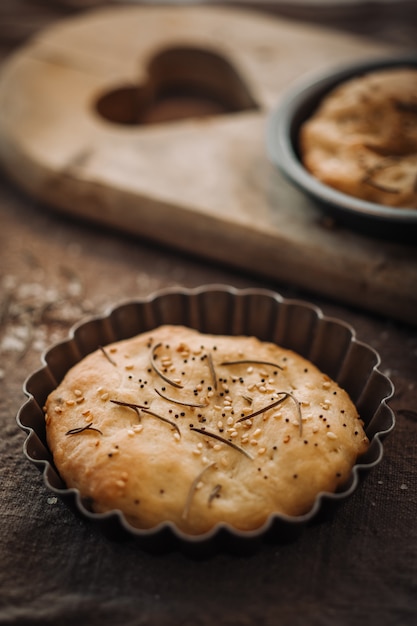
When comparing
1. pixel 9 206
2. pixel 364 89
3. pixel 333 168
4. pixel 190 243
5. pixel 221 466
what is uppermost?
pixel 364 89

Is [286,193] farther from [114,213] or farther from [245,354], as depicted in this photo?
[245,354]

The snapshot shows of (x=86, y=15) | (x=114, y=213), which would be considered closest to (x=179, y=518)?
(x=114, y=213)

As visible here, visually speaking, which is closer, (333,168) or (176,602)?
(176,602)

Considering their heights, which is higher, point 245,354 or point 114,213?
point 245,354

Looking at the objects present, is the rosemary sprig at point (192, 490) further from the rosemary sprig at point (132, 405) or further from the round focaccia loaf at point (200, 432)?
the rosemary sprig at point (132, 405)

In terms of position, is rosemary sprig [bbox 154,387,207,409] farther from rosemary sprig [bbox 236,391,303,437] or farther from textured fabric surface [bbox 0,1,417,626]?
textured fabric surface [bbox 0,1,417,626]

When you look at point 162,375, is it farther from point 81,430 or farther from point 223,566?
point 223,566

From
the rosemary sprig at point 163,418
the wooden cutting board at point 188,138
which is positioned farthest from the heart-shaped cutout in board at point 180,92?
the rosemary sprig at point 163,418
